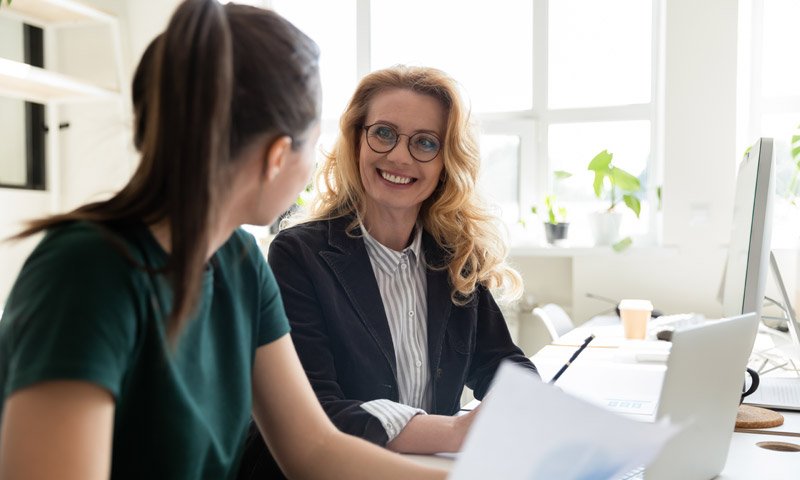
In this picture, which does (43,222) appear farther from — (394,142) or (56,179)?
(56,179)

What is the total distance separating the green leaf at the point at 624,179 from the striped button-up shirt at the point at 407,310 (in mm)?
2214

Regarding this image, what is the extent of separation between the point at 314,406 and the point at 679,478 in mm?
493

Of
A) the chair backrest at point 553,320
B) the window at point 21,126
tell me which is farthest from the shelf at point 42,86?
the chair backrest at point 553,320

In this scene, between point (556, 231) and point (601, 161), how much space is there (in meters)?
0.42

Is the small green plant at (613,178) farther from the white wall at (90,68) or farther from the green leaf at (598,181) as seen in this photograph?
the white wall at (90,68)

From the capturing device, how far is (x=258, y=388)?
3.46 ft

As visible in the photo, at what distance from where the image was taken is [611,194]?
3.89 meters

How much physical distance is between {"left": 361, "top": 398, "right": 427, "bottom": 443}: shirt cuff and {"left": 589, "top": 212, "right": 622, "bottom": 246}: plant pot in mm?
2684

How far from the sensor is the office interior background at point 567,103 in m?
3.54

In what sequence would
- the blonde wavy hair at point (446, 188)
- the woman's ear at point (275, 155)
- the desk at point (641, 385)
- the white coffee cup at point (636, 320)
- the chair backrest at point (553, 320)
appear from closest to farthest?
the woman's ear at point (275, 155) → the desk at point (641, 385) → the blonde wavy hair at point (446, 188) → the white coffee cup at point (636, 320) → the chair backrest at point (553, 320)

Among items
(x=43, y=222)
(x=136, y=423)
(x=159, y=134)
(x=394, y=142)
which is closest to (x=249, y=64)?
(x=159, y=134)

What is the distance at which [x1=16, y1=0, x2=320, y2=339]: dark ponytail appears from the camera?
73 centimetres

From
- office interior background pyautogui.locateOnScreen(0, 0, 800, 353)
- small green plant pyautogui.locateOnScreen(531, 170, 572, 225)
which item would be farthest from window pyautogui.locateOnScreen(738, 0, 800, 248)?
small green plant pyautogui.locateOnScreen(531, 170, 572, 225)

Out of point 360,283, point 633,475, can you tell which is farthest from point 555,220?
point 633,475
